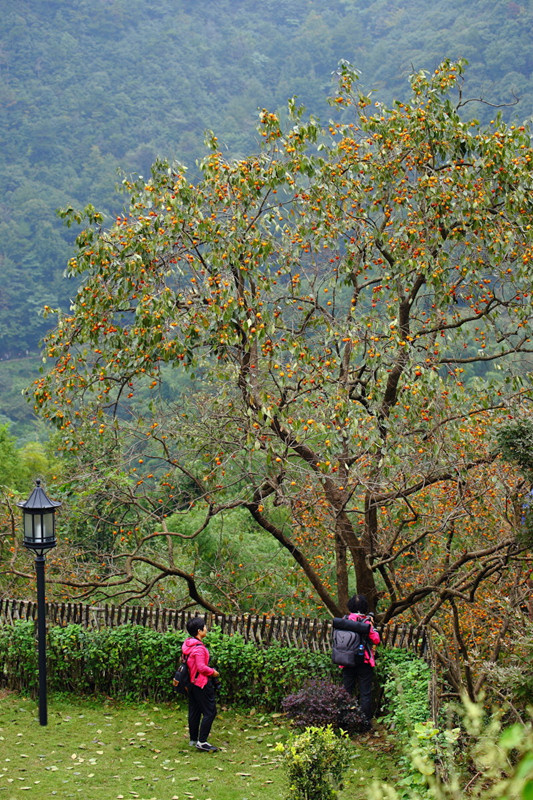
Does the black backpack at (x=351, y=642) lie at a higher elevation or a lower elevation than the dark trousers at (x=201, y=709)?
higher

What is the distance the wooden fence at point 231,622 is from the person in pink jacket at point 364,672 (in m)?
0.47

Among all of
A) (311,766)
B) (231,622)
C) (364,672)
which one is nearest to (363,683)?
(364,672)

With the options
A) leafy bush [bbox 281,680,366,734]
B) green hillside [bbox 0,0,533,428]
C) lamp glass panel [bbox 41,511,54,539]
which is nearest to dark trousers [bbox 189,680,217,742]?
leafy bush [bbox 281,680,366,734]

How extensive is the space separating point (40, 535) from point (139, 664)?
172 centimetres

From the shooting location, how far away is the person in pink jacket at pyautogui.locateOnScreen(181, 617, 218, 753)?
6734mm

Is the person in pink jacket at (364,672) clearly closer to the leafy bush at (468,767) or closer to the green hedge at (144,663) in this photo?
the green hedge at (144,663)

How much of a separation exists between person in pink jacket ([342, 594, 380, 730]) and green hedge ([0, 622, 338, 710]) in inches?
13.6

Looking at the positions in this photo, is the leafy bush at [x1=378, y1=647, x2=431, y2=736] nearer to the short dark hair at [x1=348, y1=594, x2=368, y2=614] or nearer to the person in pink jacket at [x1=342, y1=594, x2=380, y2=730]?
the person in pink jacket at [x1=342, y1=594, x2=380, y2=730]

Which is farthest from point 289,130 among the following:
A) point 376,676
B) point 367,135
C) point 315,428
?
point 376,676

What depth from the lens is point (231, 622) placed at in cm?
830

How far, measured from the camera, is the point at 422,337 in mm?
7953

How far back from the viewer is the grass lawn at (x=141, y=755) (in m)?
6.12

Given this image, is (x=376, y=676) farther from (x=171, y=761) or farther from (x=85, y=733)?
(x=85, y=733)

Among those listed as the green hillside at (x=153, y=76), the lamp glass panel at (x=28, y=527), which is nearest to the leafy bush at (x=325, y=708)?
the lamp glass panel at (x=28, y=527)
